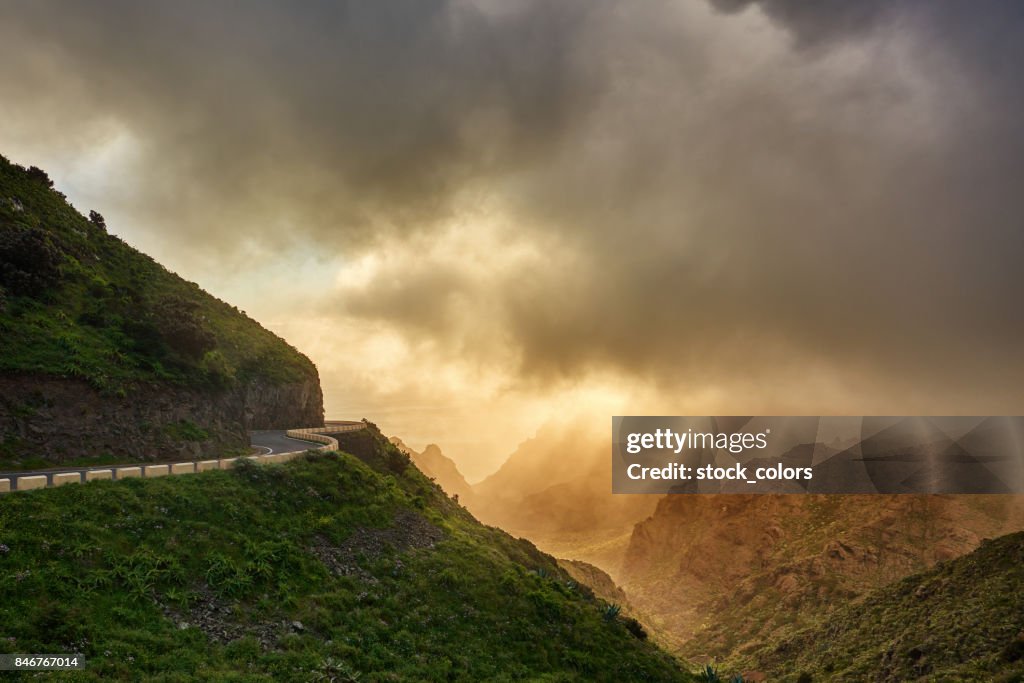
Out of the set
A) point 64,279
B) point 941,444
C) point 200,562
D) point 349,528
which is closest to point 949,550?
point 941,444

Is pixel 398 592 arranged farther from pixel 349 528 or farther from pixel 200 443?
pixel 200 443

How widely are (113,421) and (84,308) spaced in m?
11.7

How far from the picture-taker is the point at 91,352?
33375mm

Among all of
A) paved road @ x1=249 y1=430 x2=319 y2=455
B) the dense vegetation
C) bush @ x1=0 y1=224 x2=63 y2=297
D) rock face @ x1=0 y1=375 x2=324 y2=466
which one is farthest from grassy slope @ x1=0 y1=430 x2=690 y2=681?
bush @ x1=0 y1=224 x2=63 y2=297

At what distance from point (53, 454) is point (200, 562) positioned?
14121 millimetres

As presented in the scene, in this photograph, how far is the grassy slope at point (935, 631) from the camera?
153 feet

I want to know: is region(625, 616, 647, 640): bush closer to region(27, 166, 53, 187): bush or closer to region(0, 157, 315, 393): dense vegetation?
region(0, 157, 315, 393): dense vegetation

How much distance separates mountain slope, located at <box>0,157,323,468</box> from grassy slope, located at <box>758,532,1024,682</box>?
64.3 metres

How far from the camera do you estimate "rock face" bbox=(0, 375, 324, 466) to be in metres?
27.5

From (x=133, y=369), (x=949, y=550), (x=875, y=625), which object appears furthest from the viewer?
(x=949, y=550)

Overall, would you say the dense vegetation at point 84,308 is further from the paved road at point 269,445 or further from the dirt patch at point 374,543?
the dirt patch at point 374,543

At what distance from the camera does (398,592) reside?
82.3ft

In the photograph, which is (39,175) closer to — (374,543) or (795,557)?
(374,543)

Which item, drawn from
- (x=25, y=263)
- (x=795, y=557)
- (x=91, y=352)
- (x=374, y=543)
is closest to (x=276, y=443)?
(x=91, y=352)
